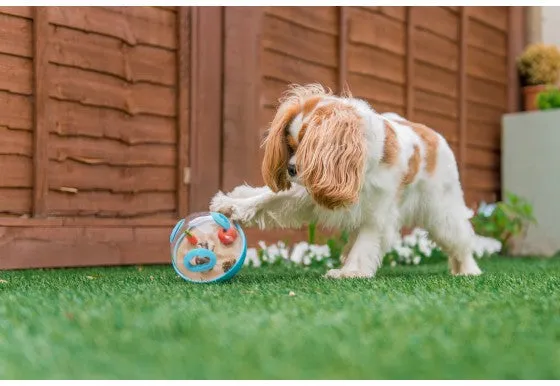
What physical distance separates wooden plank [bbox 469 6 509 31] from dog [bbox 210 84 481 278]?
3661 millimetres

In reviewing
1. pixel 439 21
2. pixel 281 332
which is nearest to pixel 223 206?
pixel 281 332

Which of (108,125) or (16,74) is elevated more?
(16,74)

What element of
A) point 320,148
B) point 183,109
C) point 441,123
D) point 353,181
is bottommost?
point 353,181

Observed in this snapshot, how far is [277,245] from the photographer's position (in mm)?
4949

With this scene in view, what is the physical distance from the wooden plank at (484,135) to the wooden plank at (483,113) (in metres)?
0.04

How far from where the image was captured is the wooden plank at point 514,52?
7.39 metres

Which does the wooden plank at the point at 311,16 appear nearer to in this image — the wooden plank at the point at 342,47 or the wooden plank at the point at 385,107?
the wooden plank at the point at 342,47

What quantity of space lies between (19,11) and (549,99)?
15.0ft

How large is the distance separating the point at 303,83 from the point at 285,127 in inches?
87.5

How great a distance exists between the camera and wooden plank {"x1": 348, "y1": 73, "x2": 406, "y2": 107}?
5.68 meters

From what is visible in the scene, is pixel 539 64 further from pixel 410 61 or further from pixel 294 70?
pixel 294 70

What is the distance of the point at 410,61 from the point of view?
20.2ft

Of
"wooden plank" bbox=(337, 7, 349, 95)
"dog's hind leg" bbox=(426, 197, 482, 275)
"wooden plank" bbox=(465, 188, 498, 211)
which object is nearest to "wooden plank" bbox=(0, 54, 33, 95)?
"dog's hind leg" bbox=(426, 197, 482, 275)

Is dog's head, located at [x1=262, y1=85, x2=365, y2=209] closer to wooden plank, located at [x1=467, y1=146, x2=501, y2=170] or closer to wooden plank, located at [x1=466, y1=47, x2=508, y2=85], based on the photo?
wooden plank, located at [x1=467, y1=146, x2=501, y2=170]
